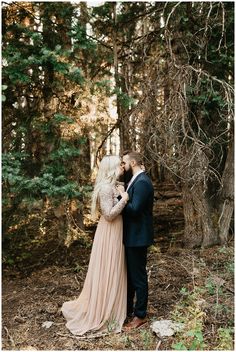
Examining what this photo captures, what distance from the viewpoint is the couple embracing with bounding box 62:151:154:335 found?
5074 millimetres

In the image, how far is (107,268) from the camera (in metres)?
5.27

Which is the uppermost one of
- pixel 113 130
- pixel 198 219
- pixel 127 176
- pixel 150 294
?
pixel 113 130

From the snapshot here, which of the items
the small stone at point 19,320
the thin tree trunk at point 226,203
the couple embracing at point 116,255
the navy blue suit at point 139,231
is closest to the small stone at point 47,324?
the couple embracing at point 116,255

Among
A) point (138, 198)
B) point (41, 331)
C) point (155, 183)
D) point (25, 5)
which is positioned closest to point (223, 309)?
point (138, 198)

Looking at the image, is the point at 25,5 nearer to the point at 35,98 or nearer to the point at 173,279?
the point at 35,98

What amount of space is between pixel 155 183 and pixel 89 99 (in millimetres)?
7272

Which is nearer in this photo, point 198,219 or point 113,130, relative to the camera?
point 113,130

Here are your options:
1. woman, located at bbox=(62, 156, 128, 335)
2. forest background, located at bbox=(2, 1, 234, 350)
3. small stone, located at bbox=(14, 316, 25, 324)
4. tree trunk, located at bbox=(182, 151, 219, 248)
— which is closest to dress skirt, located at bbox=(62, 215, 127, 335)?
woman, located at bbox=(62, 156, 128, 335)

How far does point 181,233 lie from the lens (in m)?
9.16

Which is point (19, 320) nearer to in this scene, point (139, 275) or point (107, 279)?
point (107, 279)

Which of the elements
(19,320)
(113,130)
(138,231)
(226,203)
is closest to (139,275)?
(138,231)

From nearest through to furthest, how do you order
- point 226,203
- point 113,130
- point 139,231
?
point 139,231 < point 113,130 < point 226,203

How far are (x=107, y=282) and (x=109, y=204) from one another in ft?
3.42

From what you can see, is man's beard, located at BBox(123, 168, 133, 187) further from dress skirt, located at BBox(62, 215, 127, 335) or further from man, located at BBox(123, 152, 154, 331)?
dress skirt, located at BBox(62, 215, 127, 335)
